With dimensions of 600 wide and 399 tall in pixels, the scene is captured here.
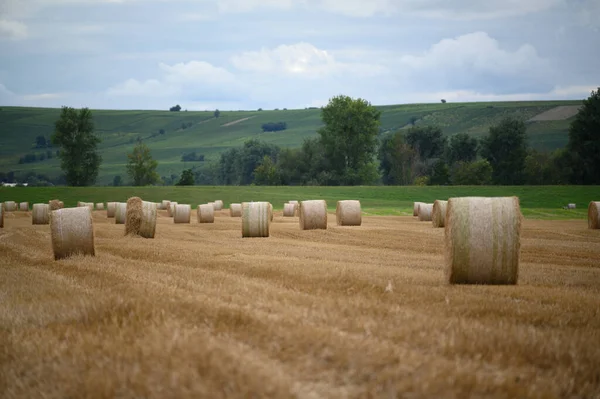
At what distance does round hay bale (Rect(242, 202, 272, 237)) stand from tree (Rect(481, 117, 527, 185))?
8240 centimetres

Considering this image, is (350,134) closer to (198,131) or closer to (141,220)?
(141,220)

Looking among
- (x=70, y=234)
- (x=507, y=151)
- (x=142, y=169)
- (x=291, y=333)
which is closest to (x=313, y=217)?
(x=70, y=234)

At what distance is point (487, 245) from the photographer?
11688 millimetres

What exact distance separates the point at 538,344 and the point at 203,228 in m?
25.2

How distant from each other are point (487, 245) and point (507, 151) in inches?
3834

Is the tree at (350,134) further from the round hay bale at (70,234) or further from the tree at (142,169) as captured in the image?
the round hay bale at (70,234)

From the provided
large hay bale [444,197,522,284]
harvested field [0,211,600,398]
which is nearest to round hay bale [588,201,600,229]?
harvested field [0,211,600,398]

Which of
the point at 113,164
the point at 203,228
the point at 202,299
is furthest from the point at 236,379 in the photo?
the point at 113,164

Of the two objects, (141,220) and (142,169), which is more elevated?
(142,169)

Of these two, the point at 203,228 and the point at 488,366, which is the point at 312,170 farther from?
the point at 488,366

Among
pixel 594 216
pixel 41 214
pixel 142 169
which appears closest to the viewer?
pixel 594 216

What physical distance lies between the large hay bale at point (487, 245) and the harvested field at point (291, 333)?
39cm

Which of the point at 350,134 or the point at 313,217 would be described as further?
the point at 350,134

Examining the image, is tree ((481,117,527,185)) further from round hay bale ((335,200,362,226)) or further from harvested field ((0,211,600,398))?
harvested field ((0,211,600,398))
